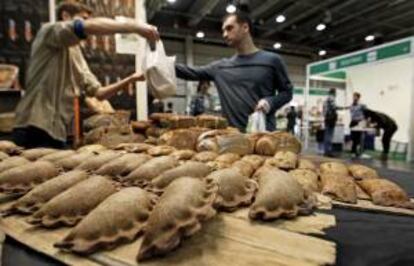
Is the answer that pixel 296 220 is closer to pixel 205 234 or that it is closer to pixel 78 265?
pixel 205 234

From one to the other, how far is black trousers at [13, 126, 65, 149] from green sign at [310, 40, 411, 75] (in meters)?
6.22

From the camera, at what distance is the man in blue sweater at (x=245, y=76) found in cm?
254

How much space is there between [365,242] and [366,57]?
7336 millimetres

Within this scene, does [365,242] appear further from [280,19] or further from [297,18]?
[297,18]

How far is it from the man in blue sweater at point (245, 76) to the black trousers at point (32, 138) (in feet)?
3.18

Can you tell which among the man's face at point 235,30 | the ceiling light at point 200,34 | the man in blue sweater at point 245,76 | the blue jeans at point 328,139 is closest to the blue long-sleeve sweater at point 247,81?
the man in blue sweater at point 245,76

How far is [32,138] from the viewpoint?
Answer: 196cm

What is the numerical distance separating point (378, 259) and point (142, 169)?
2.07ft

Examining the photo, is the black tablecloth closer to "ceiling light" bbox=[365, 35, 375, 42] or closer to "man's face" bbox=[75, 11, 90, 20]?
"man's face" bbox=[75, 11, 90, 20]

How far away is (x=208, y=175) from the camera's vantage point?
3.10 feet

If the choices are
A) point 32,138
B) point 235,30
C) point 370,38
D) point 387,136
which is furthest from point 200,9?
point 32,138

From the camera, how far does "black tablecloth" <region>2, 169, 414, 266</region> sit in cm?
68

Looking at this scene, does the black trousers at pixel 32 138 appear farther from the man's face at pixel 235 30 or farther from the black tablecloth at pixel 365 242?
the man's face at pixel 235 30

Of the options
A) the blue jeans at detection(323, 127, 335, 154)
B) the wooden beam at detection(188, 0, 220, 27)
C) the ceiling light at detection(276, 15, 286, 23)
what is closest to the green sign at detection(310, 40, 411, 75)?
the blue jeans at detection(323, 127, 335, 154)
